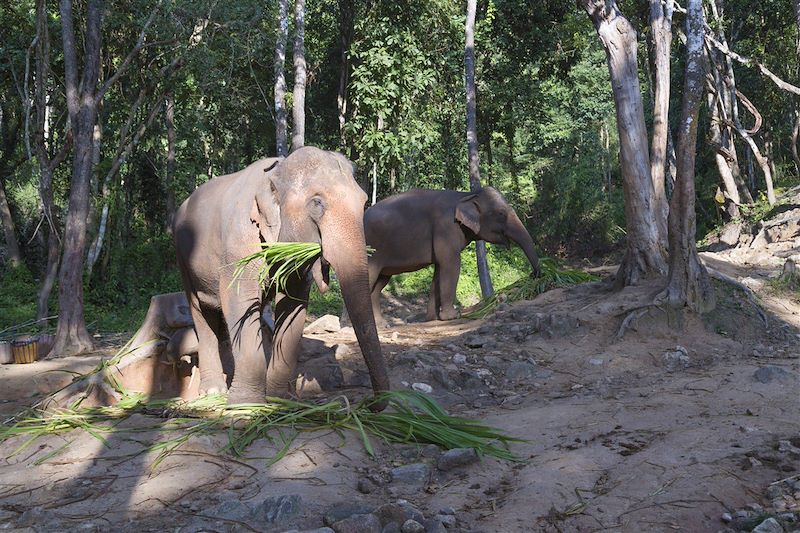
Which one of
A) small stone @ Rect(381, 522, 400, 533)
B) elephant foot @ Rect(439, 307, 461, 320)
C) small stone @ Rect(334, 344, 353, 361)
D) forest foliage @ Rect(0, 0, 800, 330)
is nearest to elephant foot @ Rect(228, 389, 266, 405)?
small stone @ Rect(334, 344, 353, 361)

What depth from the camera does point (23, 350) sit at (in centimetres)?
964

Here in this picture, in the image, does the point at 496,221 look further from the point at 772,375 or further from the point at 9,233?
the point at 9,233

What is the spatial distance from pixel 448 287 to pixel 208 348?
5.29 meters

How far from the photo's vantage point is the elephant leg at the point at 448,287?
37.1 ft

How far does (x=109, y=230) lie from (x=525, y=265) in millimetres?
11718

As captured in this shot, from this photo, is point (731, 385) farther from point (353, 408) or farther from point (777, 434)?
point (353, 408)

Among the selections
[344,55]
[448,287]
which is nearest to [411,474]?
[448,287]

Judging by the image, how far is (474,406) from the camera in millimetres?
6586

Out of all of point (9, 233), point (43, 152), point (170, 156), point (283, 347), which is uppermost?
point (170, 156)

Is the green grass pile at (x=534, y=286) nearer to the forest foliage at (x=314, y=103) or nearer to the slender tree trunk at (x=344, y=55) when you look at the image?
the forest foliage at (x=314, y=103)

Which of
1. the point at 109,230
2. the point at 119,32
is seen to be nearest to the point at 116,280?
the point at 109,230

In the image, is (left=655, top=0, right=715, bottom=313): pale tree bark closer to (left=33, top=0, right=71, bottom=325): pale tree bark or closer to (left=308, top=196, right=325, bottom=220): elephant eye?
(left=308, top=196, right=325, bottom=220): elephant eye

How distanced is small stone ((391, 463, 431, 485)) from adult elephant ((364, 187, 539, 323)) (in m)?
6.88

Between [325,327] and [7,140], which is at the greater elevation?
[7,140]
